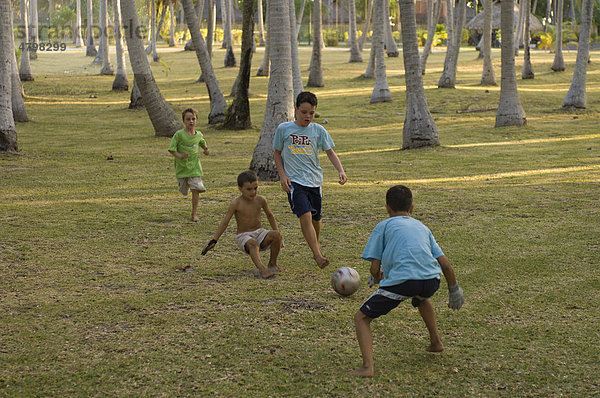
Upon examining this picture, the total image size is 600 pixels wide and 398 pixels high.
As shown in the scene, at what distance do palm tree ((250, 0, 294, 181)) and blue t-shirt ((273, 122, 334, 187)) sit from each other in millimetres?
5317

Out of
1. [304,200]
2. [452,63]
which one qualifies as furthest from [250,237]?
[452,63]

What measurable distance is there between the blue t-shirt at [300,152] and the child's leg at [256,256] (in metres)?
0.80

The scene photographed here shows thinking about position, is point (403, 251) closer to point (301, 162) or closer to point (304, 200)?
point (304, 200)

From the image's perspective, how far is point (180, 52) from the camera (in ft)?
191

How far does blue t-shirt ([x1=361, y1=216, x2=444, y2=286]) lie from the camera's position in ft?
15.3

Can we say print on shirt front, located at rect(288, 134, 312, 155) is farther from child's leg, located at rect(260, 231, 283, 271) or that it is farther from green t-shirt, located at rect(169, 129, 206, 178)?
green t-shirt, located at rect(169, 129, 206, 178)

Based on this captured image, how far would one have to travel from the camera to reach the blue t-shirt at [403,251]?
466 centimetres

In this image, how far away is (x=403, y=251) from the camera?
4.67 m

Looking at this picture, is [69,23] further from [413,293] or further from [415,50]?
[413,293]

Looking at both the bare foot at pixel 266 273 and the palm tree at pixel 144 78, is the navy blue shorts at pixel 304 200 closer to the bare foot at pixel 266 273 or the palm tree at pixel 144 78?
the bare foot at pixel 266 273

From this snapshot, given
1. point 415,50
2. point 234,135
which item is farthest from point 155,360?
point 234,135

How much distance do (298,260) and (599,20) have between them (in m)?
71.3

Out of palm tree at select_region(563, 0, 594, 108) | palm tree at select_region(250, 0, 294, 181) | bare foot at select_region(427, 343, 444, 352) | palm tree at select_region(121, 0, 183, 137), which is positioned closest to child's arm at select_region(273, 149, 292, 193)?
bare foot at select_region(427, 343, 444, 352)

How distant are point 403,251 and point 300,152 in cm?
282
